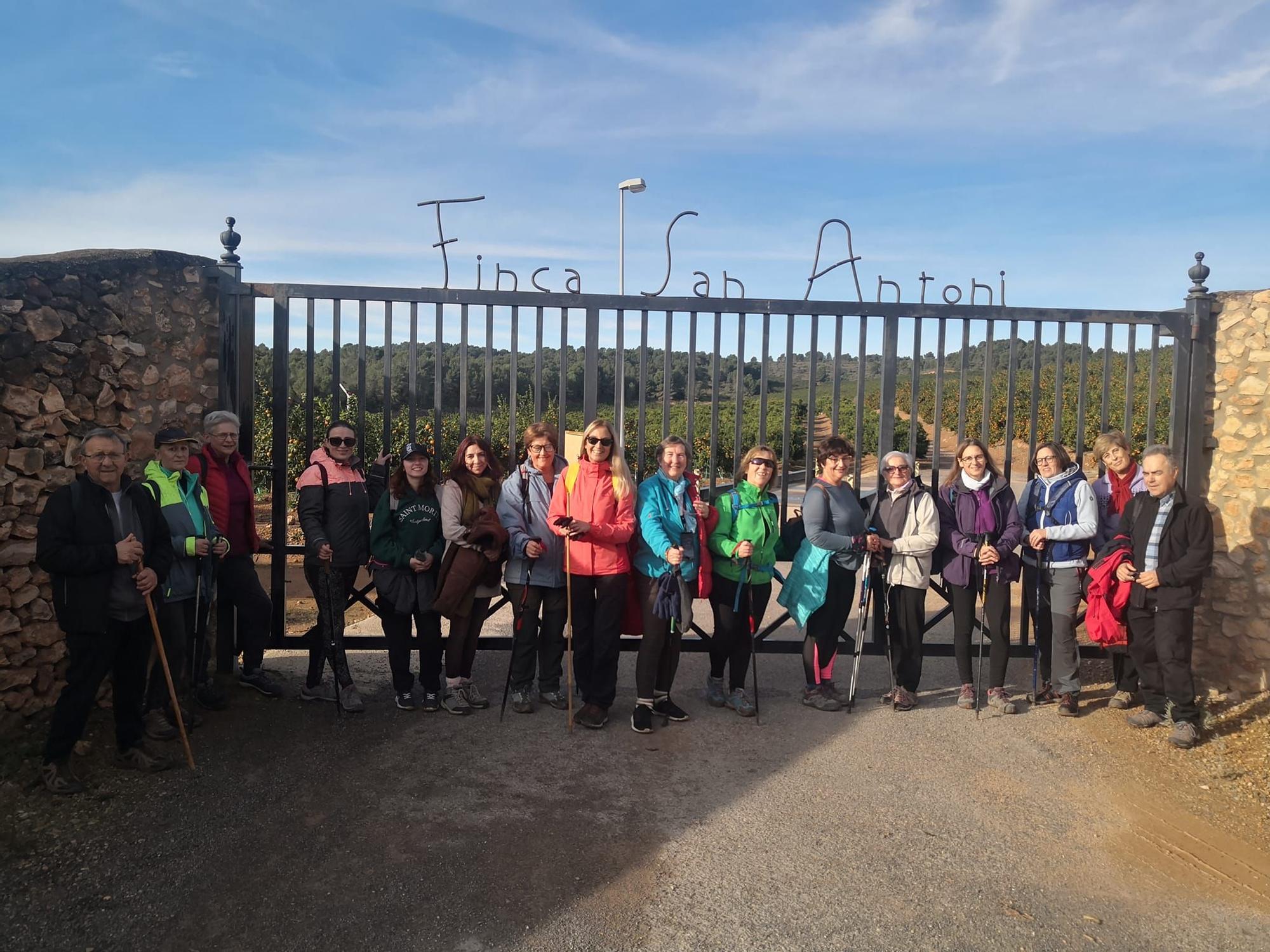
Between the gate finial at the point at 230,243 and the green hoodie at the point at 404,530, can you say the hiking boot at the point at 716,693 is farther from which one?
the gate finial at the point at 230,243

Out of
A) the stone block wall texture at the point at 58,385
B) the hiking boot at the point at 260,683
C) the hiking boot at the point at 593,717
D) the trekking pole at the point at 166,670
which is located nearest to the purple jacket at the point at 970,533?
the hiking boot at the point at 593,717

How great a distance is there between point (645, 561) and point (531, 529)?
689 millimetres

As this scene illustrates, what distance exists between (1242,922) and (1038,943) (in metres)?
0.84

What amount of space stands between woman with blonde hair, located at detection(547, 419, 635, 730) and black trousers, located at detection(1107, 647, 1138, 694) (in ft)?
10.2

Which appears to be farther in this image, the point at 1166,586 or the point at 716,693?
the point at 716,693

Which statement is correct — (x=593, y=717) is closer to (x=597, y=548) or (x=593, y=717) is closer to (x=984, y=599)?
(x=597, y=548)

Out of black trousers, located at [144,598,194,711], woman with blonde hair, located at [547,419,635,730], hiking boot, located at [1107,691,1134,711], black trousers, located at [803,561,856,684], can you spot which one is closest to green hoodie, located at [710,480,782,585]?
black trousers, located at [803,561,856,684]

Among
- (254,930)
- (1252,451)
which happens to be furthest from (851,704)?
(254,930)

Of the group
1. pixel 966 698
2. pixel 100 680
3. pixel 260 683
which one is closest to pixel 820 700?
pixel 966 698

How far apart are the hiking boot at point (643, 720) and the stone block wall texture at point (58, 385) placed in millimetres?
3023

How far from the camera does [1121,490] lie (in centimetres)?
562

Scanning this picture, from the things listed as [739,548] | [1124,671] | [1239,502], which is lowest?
[1124,671]

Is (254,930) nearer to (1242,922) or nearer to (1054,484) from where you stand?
(1242,922)

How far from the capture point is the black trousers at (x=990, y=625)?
536 centimetres
